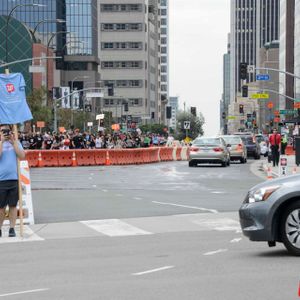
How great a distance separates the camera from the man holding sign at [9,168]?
556 inches

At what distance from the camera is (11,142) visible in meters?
14.2

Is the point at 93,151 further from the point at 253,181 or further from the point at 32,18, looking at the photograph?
the point at 32,18

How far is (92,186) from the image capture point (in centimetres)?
2788

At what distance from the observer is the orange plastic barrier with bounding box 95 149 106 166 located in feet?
151

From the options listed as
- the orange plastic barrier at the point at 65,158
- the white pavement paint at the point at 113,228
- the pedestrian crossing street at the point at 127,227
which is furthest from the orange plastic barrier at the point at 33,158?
the white pavement paint at the point at 113,228

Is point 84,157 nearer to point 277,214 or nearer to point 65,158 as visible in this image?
point 65,158

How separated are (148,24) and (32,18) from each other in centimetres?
3644

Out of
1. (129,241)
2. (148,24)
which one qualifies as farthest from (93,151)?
(148,24)

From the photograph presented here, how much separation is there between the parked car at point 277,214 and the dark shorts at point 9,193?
Answer: 15.1 feet

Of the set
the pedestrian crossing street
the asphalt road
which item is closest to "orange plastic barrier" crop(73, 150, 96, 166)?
the asphalt road

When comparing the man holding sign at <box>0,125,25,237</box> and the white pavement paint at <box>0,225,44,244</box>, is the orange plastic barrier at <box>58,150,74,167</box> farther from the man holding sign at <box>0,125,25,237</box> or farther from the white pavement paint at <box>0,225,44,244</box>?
the man holding sign at <box>0,125,25,237</box>

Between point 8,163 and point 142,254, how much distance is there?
3.40m

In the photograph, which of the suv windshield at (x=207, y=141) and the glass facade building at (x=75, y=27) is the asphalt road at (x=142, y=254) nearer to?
the suv windshield at (x=207, y=141)

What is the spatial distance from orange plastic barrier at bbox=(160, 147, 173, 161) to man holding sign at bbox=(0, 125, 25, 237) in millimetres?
38961
